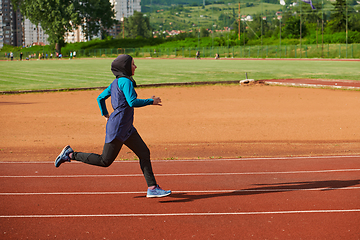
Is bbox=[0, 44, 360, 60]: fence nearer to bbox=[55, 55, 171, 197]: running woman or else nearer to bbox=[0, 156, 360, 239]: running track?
bbox=[0, 156, 360, 239]: running track

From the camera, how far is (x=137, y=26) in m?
184

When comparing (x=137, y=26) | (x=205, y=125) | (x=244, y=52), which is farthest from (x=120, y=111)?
(x=137, y=26)

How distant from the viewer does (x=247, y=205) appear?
19.7 feet

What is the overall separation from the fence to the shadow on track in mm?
64471

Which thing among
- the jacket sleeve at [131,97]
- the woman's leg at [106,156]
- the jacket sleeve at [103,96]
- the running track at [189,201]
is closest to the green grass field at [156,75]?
the running track at [189,201]

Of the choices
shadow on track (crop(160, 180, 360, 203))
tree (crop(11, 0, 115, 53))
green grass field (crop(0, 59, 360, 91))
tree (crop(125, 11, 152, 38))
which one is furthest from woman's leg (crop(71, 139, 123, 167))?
tree (crop(125, 11, 152, 38))

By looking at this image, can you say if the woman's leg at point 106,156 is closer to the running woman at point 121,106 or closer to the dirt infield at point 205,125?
the running woman at point 121,106

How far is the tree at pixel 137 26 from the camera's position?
184375 mm

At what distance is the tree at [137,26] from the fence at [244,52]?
276ft

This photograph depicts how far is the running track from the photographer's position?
5086 millimetres

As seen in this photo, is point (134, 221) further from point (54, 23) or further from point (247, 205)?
point (54, 23)

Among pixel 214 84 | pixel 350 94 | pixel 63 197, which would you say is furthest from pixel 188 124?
pixel 214 84

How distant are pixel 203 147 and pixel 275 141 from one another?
1915 millimetres

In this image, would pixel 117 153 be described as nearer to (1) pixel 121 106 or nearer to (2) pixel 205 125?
(1) pixel 121 106
